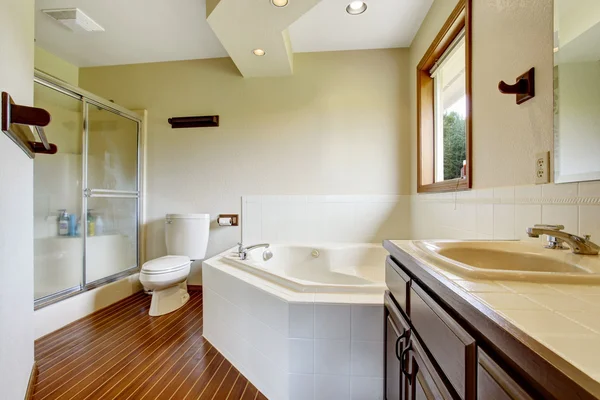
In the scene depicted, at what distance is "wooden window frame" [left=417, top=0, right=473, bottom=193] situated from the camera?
141 cm

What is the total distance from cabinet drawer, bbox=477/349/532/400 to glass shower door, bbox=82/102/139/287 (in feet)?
9.18

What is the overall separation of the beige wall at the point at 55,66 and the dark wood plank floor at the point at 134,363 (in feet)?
7.78

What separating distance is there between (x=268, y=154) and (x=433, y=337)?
219 centimetres

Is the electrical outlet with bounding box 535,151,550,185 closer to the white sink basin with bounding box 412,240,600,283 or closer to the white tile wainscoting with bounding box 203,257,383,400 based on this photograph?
the white sink basin with bounding box 412,240,600,283

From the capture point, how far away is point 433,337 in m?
0.57

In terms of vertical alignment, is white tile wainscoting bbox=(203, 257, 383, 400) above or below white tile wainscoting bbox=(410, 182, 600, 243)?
below

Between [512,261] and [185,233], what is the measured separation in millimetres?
2355

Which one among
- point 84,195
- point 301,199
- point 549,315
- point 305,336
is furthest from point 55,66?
point 549,315

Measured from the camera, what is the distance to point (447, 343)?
1.64 feet

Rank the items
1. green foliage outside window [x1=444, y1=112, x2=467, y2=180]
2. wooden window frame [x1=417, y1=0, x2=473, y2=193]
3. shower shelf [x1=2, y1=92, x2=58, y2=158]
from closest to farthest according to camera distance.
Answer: shower shelf [x1=2, y1=92, x2=58, y2=158]
wooden window frame [x1=417, y1=0, x2=473, y2=193]
green foliage outside window [x1=444, y1=112, x2=467, y2=180]

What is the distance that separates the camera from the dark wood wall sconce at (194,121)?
253 centimetres

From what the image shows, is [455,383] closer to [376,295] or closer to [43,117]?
[376,295]

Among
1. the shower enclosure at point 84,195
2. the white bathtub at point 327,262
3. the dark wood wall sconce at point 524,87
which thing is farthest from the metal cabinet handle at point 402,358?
the shower enclosure at point 84,195

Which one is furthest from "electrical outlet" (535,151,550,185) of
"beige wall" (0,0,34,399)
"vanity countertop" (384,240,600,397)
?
"beige wall" (0,0,34,399)
